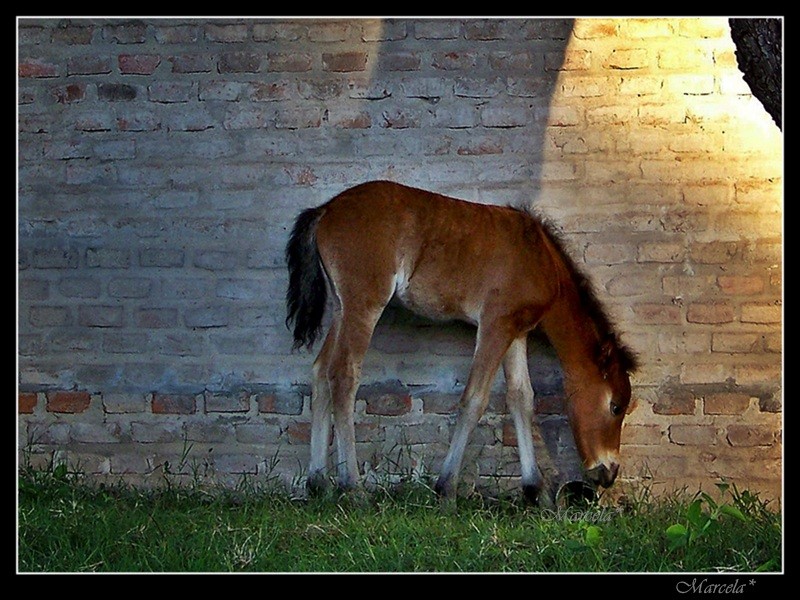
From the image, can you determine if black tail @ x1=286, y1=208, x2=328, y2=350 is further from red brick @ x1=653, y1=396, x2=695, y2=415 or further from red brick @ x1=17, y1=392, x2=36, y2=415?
red brick @ x1=653, y1=396, x2=695, y2=415

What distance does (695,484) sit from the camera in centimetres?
525

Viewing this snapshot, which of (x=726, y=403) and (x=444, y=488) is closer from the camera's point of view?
(x=444, y=488)

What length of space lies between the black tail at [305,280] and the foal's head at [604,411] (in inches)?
56.4

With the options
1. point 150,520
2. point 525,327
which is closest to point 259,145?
point 525,327

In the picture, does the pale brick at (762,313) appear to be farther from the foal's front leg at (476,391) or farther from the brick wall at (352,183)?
the foal's front leg at (476,391)

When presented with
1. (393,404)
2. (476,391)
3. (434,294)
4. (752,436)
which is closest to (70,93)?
(434,294)

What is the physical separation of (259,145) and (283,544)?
2.32 meters

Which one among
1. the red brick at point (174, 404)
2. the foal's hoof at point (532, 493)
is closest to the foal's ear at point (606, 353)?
the foal's hoof at point (532, 493)

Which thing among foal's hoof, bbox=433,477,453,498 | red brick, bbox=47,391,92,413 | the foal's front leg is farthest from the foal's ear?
red brick, bbox=47,391,92,413

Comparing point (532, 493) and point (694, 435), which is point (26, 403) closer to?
point (532, 493)

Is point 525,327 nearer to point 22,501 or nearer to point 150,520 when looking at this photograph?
point 150,520

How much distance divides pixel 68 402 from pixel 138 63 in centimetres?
191

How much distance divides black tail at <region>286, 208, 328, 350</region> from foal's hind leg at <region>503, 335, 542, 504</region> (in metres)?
1.01

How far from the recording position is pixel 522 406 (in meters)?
5.07
